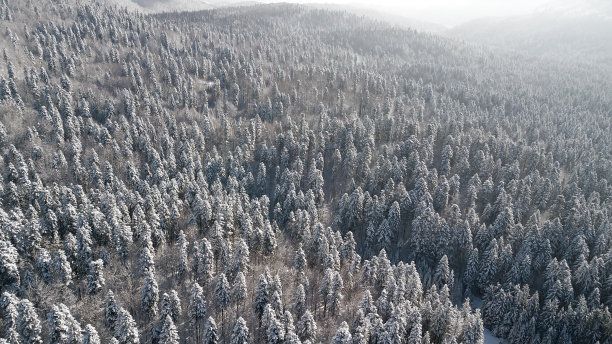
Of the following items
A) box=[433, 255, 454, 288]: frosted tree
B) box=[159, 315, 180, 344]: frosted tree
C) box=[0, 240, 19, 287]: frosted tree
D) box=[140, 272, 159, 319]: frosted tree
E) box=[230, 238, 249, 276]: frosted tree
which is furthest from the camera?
box=[433, 255, 454, 288]: frosted tree

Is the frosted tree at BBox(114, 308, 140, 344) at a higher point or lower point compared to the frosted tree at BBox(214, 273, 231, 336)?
higher

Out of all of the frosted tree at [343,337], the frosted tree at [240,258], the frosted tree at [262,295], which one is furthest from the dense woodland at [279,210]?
the frosted tree at [262,295]

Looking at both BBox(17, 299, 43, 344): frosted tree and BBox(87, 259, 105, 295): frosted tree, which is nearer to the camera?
BBox(17, 299, 43, 344): frosted tree

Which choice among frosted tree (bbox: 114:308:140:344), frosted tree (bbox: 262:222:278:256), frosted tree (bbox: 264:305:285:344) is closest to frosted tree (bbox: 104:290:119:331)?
frosted tree (bbox: 114:308:140:344)

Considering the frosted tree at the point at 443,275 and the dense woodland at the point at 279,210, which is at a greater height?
the dense woodland at the point at 279,210

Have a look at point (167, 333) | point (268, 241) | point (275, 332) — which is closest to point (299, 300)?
point (275, 332)

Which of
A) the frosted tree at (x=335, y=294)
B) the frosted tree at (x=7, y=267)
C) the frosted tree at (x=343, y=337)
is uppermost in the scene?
the frosted tree at (x=7, y=267)

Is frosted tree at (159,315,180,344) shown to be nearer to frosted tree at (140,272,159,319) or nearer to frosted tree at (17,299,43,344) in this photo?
frosted tree at (140,272,159,319)

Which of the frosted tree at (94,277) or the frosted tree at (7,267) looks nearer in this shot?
the frosted tree at (7,267)

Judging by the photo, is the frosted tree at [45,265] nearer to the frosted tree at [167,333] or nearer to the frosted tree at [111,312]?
the frosted tree at [111,312]
